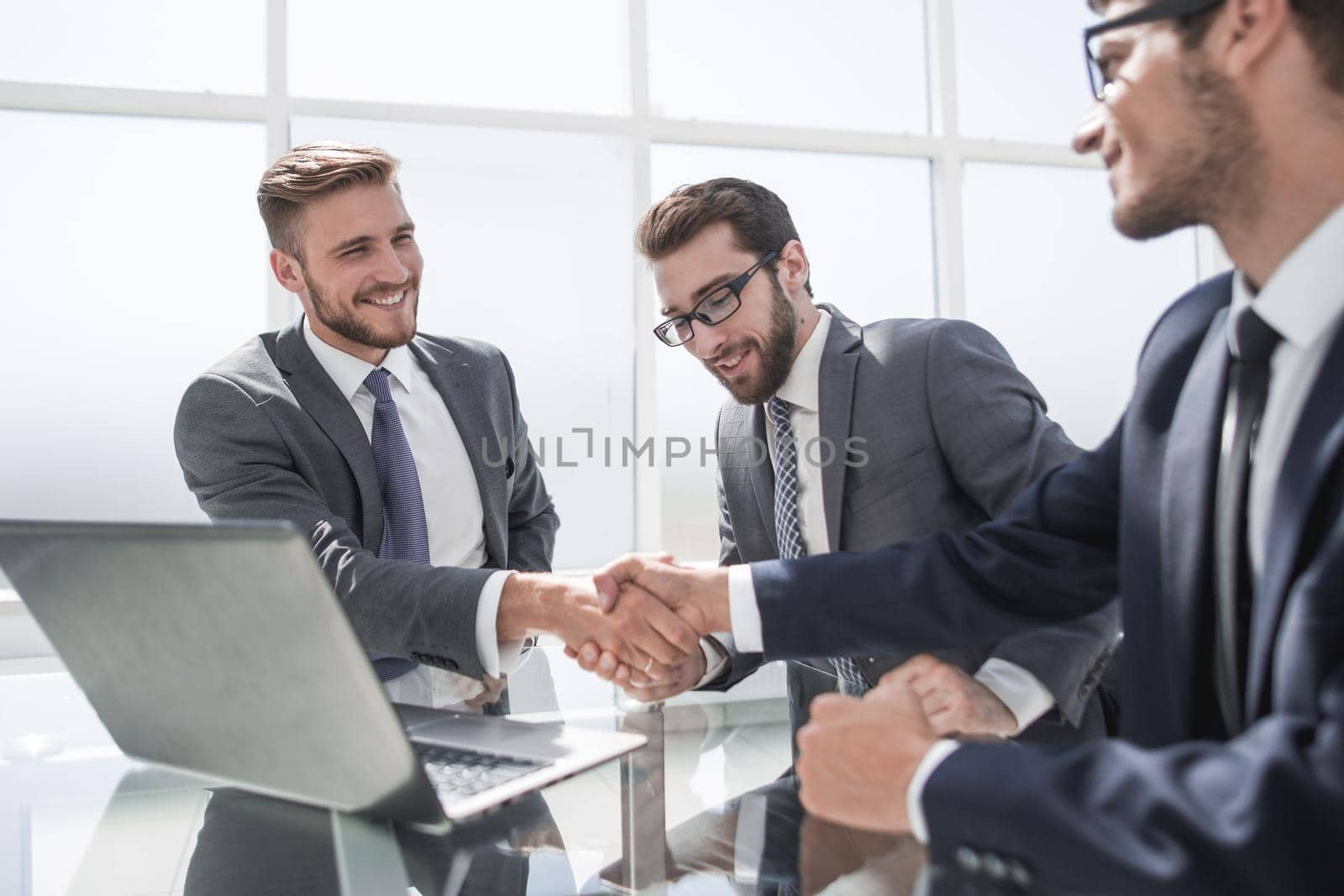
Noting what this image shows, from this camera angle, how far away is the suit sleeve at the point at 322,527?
1.74 metres

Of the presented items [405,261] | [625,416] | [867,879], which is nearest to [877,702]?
[867,879]

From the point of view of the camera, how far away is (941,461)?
2078mm

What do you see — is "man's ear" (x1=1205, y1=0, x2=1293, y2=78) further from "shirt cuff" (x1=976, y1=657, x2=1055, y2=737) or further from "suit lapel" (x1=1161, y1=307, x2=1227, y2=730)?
"shirt cuff" (x1=976, y1=657, x2=1055, y2=737)

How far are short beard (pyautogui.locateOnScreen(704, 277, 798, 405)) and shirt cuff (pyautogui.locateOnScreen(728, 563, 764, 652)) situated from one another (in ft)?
2.72

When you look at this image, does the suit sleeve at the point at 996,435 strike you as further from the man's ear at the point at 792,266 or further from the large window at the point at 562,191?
the large window at the point at 562,191

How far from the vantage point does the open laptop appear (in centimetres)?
84

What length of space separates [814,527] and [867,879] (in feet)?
4.64

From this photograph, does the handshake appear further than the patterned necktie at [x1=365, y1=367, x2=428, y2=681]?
No

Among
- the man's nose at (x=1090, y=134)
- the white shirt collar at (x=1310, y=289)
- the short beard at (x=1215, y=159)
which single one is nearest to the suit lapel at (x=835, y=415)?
the man's nose at (x=1090, y=134)

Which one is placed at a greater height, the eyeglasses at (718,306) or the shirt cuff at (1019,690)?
the eyeglasses at (718,306)

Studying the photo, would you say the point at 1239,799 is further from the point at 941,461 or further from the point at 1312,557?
the point at 941,461

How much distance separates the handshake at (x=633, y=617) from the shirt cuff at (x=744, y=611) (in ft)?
0.29

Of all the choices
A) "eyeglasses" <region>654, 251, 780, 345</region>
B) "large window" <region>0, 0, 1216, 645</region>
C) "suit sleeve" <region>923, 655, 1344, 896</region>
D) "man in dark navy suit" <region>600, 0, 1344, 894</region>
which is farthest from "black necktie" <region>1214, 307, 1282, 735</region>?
"large window" <region>0, 0, 1216, 645</region>

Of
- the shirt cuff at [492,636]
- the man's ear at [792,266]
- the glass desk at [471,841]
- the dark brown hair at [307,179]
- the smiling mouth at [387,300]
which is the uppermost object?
the dark brown hair at [307,179]
